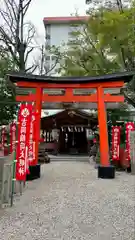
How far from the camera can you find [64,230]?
451cm

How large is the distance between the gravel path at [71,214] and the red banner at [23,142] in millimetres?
666

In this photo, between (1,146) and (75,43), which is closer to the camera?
(1,146)

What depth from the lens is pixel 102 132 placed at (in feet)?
35.8

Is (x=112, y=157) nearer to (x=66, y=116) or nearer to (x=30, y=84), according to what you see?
(x=30, y=84)

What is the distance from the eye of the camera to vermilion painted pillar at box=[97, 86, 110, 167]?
10.7 m

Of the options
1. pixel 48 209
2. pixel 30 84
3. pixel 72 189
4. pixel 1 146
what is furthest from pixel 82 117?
pixel 48 209

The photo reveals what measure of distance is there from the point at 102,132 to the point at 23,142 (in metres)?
4.27

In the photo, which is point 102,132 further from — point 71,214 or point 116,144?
→ point 71,214

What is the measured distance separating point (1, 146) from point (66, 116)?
7404 mm

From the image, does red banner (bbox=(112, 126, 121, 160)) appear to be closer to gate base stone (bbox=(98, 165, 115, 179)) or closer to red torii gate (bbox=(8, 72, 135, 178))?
red torii gate (bbox=(8, 72, 135, 178))

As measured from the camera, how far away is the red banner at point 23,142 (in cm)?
727

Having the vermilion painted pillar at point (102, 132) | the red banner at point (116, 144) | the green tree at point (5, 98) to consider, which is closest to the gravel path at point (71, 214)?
the vermilion painted pillar at point (102, 132)

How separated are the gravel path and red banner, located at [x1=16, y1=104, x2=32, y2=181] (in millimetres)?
666

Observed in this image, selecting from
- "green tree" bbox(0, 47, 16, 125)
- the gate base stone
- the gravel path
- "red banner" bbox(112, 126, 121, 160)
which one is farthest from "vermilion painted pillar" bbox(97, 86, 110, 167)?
"green tree" bbox(0, 47, 16, 125)
